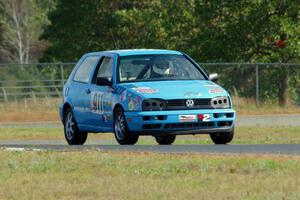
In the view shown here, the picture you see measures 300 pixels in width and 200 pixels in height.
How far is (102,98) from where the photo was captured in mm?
20047

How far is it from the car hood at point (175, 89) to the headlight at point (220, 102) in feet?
0.23

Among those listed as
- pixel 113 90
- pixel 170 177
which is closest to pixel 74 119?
pixel 113 90

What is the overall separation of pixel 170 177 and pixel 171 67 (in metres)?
7.29

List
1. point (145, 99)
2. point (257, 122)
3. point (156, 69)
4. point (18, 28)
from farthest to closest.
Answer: point (18, 28) < point (257, 122) < point (156, 69) < point (145, 99)

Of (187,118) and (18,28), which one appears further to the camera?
(18,28)

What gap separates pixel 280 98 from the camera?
38219 millimetres

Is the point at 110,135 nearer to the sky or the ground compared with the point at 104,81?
nearer to the ground

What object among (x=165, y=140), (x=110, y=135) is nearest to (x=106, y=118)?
(x=165, y=140)

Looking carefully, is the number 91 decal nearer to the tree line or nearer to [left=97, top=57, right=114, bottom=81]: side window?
[left=97, top=57, right=114, bottom=81]: side window

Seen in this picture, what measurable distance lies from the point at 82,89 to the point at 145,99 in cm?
266

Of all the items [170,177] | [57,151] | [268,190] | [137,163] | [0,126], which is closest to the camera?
[268,190]

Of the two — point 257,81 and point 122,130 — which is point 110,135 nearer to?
point 257,81

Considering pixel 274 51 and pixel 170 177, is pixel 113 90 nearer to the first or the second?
pixel 170 177

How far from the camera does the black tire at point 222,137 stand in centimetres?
1961
